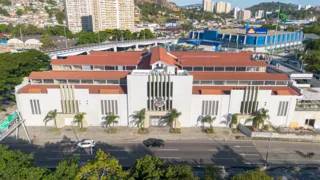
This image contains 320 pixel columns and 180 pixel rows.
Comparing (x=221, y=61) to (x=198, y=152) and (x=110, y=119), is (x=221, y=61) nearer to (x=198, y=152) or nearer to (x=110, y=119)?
(x=198, y=152)

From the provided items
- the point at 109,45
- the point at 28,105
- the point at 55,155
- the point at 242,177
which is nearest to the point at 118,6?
the point at 109,45

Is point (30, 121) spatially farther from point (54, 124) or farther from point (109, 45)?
point (109, 45)

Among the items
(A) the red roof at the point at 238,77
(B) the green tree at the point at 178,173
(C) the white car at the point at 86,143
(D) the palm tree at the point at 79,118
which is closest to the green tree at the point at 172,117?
(A) the red roof at the point at 238,77

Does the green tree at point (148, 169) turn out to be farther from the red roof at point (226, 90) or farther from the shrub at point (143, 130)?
the red roof at point (226, 90)

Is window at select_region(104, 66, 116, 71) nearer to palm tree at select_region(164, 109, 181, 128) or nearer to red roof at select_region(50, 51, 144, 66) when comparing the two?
red roof at select_region(50, 51, 144, 66)

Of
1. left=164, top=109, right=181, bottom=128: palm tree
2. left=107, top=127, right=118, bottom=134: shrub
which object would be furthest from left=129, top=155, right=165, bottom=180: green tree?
left=107, top=127, right=118, bottom=134: shrub
